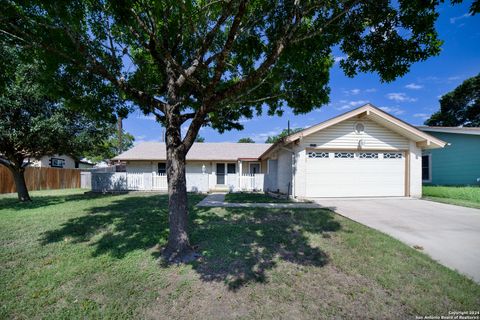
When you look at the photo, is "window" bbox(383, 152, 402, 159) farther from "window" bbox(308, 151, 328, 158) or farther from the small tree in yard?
the small tree in yard

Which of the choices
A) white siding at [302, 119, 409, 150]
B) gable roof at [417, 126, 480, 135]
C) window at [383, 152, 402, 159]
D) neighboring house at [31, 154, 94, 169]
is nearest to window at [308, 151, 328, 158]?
white siding at [302, 119, 409, 150]

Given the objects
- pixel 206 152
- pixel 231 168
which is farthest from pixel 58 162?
pixel 231 168

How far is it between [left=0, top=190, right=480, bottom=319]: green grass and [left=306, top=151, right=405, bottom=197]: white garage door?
5.24 meters

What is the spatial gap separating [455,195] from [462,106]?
23944 mm

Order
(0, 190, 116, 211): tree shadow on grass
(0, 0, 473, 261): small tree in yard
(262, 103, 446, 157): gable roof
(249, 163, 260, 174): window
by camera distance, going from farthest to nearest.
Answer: (249, 163, 260, 174): window → (262, 103, 446, 157): gable roof → (0, 190, 116, 211): tree shadow on grass → (0, 0, 473, 261): small tree in yard

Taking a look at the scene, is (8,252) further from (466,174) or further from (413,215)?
(466,174)

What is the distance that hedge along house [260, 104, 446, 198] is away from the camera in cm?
1078

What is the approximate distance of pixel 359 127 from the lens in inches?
443

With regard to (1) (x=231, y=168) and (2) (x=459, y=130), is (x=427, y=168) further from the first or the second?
(1) (x=231, y=168)

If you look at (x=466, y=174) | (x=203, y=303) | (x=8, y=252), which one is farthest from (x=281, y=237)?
(x=466, y=174)

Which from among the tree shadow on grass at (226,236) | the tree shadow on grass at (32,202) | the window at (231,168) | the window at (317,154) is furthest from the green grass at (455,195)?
the tree shadow on grass at (32,202)

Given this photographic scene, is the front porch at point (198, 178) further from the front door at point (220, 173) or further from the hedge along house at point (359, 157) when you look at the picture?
the hedge along house at point (359, 157)

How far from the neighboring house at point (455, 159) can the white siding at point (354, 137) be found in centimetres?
253

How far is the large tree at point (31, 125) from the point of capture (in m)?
9.29
